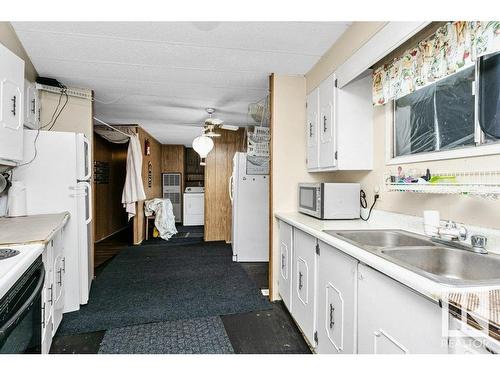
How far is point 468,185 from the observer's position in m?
1.17

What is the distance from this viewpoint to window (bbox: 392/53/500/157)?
1231 millimetres

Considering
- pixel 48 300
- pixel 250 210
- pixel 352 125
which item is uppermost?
pixel 352 125

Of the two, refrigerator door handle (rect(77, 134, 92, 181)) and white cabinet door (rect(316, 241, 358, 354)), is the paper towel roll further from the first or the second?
white cabinet door (rect(316, 241, 358, 354))

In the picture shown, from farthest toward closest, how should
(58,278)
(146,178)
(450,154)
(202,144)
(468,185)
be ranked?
(146,178) < (202,144) < (58,278) < (450,154) < (468,185)

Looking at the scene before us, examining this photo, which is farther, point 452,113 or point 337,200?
point 337,200

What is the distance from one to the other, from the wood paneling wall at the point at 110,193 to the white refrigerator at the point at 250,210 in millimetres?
2639

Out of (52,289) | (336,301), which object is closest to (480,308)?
(336,301)

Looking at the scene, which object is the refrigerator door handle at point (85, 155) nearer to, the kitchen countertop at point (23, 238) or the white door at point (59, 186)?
the white door at point (59, 186)

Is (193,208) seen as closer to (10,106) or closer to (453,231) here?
(10,106)

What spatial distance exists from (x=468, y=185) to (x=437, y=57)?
0.67 m

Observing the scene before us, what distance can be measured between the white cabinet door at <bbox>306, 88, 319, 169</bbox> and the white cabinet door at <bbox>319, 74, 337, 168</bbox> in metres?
0.08

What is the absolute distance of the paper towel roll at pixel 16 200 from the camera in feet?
7.13
